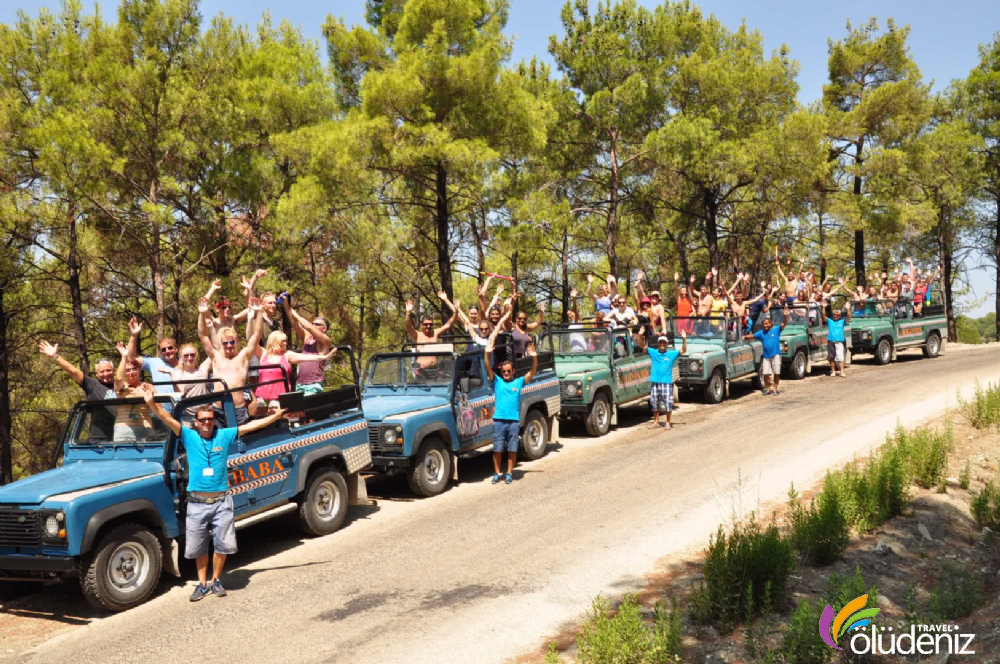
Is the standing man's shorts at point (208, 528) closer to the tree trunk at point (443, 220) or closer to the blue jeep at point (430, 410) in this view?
the blue jeep at point (430, 410)

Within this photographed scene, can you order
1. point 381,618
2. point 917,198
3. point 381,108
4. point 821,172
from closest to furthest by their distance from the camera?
point 381,618 < point 381,108 < point 821,172 < point 917,198

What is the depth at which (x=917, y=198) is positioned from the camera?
3316cm

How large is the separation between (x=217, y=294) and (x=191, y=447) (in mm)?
14270

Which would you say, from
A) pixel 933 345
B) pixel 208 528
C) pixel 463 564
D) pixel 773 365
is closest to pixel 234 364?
pixel 208 528

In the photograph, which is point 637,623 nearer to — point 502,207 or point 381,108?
point 381,108

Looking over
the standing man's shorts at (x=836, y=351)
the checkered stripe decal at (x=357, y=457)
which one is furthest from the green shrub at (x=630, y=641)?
the standing man's shorts at (x=836, y=351)

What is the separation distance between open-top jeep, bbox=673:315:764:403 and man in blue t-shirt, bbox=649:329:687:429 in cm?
218

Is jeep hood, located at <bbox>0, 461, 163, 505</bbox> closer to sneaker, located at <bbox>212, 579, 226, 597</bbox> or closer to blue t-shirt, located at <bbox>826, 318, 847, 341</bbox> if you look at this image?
sneaker, located at <bbox>212, 579, 226, 597</bbox>

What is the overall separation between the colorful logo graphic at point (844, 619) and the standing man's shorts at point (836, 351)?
56.6 feet

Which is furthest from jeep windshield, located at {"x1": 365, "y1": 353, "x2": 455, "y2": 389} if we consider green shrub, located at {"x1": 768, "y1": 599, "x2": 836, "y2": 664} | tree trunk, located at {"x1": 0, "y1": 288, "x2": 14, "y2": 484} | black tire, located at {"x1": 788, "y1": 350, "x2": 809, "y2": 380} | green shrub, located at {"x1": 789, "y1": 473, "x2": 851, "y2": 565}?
black tire, located at {"x1": 788, "y1": 350, "x2": 809, "y2": 380}

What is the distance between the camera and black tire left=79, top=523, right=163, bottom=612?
7.16 metres

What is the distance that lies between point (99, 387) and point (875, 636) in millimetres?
8401

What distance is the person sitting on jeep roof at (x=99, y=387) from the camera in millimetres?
8461

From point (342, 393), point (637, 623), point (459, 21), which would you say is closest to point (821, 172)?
point (459, 21)
